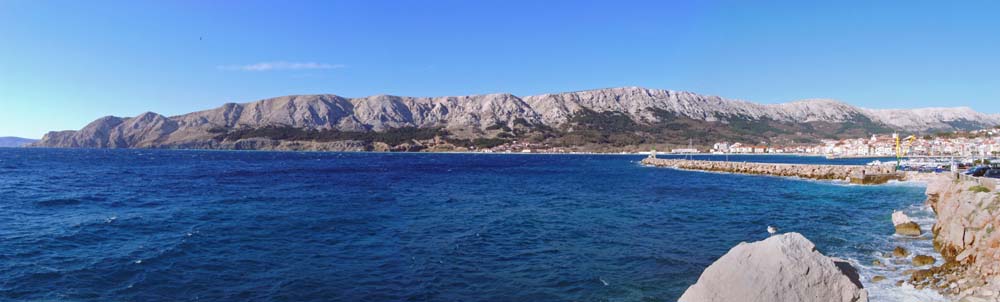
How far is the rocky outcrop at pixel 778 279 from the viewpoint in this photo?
28.0 ft

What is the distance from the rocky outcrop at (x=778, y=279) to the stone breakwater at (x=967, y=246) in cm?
665

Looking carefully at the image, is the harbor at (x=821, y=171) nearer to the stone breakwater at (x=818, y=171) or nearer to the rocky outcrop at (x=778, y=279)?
the stone breakwater at (x=818, y=171)

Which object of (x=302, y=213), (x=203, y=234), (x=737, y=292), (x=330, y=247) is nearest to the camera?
(x=737, y=292)

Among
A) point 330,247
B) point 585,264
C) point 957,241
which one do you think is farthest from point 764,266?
point 330,247

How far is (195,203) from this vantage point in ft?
109


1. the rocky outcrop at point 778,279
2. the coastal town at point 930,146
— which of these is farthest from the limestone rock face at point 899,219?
the coastal town at point 930,146

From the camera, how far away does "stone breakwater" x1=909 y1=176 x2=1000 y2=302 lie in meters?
13.4

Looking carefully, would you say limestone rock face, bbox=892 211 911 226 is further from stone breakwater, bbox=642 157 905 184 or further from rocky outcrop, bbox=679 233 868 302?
stone breakwater, bbox=642 157 905 184

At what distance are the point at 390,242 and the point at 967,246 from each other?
2120cm

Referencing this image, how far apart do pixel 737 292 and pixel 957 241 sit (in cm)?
1539

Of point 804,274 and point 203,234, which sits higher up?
point 804,274

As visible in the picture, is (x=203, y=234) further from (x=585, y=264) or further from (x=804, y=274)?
(x=804, y=274)

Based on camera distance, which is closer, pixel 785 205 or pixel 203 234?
pixel 203 234

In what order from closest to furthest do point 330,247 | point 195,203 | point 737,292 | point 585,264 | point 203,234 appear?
1. point 737,292
2. point 585,264
3. point 330,247
4. point 203,234
5. point 195,203
